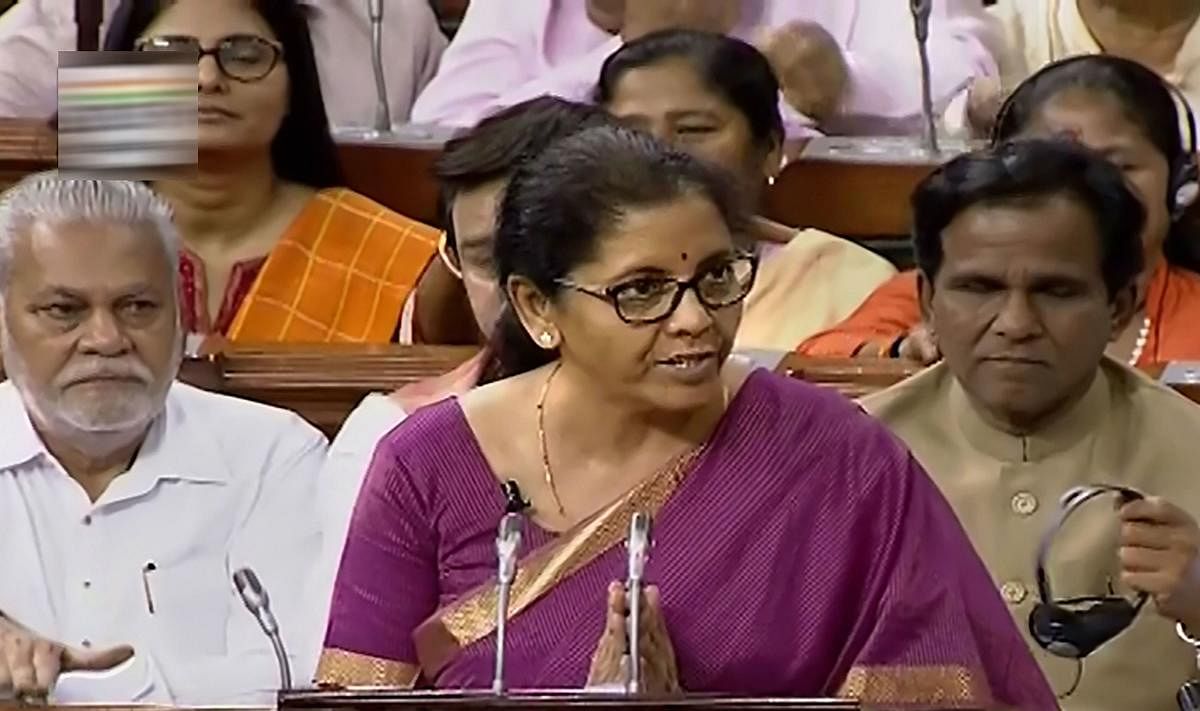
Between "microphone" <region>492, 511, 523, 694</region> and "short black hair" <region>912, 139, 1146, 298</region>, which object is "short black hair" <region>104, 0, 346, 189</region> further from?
"microphone" <region>492, 511, 523, 694</region>

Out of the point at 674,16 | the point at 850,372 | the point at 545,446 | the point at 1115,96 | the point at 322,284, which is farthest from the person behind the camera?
the point at 674,16

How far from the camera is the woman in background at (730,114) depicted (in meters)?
3.84

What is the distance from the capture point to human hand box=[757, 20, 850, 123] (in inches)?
180

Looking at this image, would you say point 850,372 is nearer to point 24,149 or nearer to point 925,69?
point 925,69

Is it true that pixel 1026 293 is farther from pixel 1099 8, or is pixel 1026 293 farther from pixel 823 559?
pixel 1099 8

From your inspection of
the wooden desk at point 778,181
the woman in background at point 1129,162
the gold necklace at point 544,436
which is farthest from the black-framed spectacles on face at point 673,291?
the wooden desk at point 778,181

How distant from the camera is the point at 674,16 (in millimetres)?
4469

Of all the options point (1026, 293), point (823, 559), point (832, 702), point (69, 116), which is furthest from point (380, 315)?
point (832, 702)

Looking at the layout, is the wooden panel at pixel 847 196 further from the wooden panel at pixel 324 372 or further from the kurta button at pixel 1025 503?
the kurta button at pixel 1025 503

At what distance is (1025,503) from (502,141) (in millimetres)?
641

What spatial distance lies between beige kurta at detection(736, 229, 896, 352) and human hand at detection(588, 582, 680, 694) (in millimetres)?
1369

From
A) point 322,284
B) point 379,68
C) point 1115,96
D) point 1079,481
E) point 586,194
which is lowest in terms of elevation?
point 322,284

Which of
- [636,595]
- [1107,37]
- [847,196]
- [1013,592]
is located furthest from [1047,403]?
[1107,37]

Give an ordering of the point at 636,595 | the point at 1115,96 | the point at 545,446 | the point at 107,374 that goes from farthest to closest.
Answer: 1. the point at 1115,96
2. the point at 107,374
3. the point at 545,446
4. the point at 636,595
